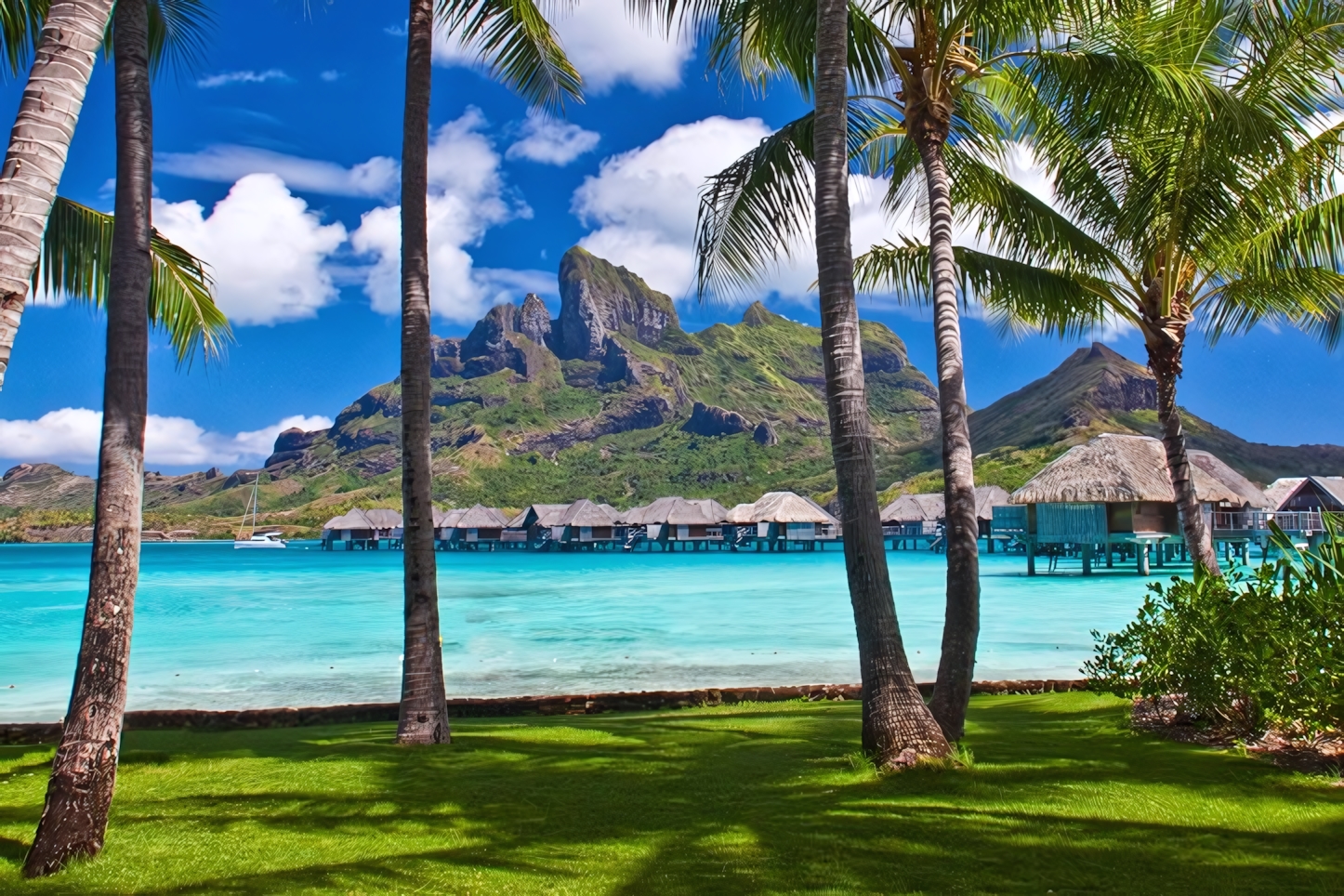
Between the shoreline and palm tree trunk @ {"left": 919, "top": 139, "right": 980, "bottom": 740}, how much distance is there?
8.62 ft

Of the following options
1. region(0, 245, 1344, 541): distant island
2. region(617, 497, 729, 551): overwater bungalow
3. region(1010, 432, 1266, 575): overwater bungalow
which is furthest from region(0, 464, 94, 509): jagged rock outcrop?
region(1010, 432, 1266, 575): overwater bungalow

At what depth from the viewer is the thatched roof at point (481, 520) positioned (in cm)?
7444

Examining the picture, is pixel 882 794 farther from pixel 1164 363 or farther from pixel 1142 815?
pixel 1164 363

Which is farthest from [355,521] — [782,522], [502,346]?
[502,346]

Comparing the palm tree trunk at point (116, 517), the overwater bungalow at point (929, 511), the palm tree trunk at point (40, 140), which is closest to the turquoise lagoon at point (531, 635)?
the palm tree trunk at point (116, 517)

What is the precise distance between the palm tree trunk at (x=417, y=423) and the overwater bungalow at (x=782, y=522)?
2149 inches

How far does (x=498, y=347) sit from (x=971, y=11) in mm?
149004

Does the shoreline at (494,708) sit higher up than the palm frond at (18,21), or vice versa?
the palm frond at (18,21)

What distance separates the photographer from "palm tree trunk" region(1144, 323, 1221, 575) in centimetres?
683

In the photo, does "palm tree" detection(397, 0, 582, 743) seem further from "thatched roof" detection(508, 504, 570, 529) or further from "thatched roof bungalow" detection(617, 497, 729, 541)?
"thatched roof" detection(508, 504, 570, 529)

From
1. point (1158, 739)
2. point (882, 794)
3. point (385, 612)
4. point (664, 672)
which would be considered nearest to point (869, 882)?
point (882, 794)

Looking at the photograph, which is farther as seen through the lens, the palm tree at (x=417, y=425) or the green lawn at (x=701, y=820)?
the palm tree at (x=417, y=425)

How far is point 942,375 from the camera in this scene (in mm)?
5500

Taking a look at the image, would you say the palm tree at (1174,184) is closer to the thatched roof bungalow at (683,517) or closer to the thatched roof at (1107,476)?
the thatched roof at (1107,476)
